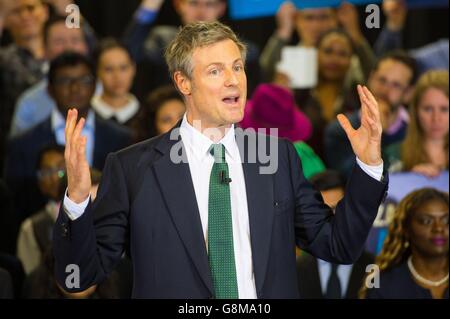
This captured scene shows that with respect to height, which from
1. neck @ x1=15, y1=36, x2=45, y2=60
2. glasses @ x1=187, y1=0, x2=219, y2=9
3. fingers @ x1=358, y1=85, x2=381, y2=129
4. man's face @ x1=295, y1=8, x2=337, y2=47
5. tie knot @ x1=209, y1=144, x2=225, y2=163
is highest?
glasses @ x1=187, y1=0, x2=219, y2=9

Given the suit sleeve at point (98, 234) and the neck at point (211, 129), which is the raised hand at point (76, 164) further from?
the neck at point (211, 129)

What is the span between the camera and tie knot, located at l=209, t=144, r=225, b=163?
7.91ft

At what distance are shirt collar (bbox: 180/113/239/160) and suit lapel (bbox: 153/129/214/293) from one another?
45 mm

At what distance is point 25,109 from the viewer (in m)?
5.02

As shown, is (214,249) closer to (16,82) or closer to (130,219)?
(130,219)

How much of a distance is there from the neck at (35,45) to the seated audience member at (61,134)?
50cm

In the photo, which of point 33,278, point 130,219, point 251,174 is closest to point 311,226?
point 251,174

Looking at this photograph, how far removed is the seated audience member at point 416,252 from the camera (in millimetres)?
3834

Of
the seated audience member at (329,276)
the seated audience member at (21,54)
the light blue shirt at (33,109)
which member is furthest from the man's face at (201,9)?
the seated audience member at (329,276)

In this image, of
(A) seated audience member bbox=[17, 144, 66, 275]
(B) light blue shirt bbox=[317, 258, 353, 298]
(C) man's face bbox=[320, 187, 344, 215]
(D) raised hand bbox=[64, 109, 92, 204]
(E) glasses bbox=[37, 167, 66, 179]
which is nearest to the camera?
(D) raised hand bbox=[64, 109, 92, 204]

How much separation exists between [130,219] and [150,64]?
3.08 metres

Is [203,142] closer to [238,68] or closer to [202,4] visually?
[238,68]

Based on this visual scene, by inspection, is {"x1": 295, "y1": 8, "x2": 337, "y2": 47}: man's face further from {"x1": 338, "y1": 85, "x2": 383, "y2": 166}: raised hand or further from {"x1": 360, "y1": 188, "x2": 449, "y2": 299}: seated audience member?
{"x1": 338, "y1": 85, "x2": 383, "y2": 166}: raised hand

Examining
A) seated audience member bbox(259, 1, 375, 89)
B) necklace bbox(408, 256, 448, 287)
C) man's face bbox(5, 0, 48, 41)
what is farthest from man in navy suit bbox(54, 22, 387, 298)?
man's face bbox(5, 0, 48, 41)
